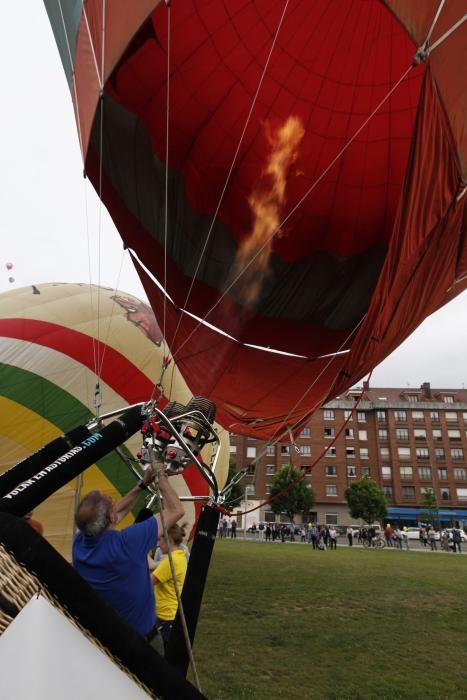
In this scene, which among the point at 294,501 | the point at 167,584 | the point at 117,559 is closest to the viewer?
the point at 117,559

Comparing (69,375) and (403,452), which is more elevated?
(403,452)

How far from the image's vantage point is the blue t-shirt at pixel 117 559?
6.30ft

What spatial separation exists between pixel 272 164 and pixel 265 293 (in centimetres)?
147

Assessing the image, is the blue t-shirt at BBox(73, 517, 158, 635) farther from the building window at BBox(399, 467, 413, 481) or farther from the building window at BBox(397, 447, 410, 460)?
the building window at BBox(397, 447, 410, 460)

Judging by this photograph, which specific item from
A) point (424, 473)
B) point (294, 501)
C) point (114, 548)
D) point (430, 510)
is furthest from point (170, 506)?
point (424, 473)

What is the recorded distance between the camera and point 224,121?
5.00 meters

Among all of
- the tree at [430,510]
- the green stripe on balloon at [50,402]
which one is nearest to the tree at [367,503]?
the tree at [430,510]

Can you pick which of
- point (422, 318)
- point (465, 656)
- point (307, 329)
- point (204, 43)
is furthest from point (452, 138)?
point (465, 656)

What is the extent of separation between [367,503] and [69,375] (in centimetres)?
3868

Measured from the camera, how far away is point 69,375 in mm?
6309

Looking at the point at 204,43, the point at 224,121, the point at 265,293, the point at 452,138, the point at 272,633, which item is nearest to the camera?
the point at 452,138

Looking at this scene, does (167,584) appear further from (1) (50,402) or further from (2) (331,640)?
(1) (50,402)

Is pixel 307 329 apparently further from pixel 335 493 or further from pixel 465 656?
pixel 335 493

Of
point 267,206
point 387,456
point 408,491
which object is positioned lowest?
point 267,206
